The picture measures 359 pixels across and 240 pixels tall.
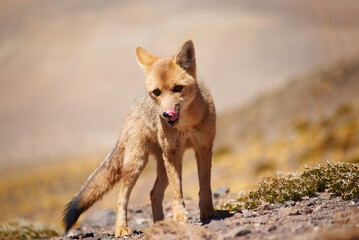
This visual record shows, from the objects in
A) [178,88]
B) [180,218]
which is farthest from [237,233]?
[178,88]

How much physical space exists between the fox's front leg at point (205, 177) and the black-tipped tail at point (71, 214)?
2369 millimetres

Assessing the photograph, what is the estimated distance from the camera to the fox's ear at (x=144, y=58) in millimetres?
6623

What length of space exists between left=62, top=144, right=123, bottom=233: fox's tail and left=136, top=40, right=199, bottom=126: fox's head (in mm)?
1803

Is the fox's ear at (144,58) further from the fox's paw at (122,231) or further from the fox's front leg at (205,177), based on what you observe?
the fox's paw at (122,231)

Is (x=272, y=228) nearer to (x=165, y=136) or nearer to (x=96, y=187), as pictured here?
(x=165, y=136)

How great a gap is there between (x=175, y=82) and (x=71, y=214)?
325 centimetres

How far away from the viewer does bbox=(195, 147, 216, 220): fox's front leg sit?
6.26 metres

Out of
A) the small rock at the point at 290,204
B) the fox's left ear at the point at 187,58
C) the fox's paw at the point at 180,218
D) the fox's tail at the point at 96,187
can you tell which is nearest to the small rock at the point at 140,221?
the fox's tail at the point at 96,187

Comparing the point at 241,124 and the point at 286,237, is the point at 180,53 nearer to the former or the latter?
the point at 286,237

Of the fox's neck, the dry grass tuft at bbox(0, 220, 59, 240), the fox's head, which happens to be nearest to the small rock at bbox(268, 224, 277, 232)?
the fox's head

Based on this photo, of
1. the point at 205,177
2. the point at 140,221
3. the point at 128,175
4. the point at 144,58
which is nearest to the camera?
the point at 205,177

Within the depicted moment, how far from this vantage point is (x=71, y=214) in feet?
22.9

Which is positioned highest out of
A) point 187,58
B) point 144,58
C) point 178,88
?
point 144,58

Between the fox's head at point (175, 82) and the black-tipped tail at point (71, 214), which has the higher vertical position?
the fox's head at point (175, 82)
